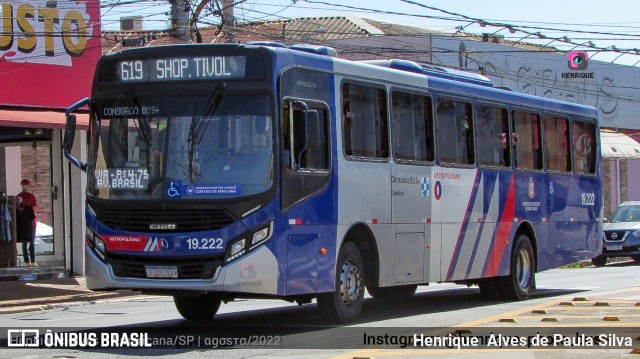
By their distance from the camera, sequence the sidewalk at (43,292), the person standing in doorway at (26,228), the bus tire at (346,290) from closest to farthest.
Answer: the bus tire at (346,290), the sidewalk at (43,292), the person standing in doorway at (26,228)

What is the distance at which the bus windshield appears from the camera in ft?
41.0

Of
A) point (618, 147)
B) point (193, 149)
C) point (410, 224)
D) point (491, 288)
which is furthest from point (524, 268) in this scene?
point (618, 147)

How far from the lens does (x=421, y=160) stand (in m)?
15.9

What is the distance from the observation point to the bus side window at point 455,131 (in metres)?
16.5

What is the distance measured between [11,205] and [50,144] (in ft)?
4.95

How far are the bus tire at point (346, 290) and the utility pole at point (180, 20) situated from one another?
10.4 metres

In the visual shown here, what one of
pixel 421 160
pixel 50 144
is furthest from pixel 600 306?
pixel 50 144

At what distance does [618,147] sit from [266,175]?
39.7m

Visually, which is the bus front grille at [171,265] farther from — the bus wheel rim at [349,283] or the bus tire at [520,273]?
the bus tire at [520,273]

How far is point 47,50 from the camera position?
23.9 meters

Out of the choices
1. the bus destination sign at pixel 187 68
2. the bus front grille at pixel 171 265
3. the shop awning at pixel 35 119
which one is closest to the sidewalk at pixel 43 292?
the shop awning at pixel 35 119

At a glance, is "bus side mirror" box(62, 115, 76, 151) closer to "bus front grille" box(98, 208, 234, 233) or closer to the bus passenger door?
"bus front grille" box(98, 208, 234, 233)

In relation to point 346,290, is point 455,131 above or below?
above

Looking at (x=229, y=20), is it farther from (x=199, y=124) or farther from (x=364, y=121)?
(x=199, y=124)
